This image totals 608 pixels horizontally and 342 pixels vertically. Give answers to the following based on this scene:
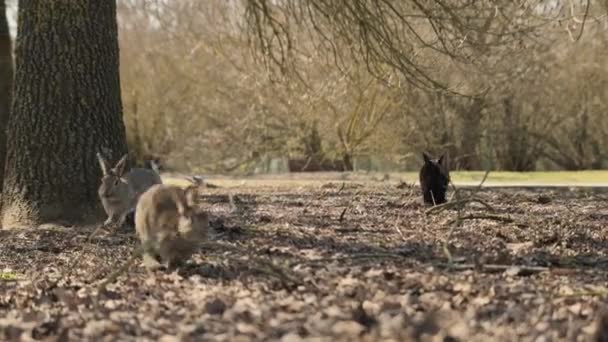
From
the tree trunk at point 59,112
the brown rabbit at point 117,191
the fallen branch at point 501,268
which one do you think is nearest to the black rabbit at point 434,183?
the brown rabbit at point 117,191

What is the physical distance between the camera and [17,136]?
31.4ft

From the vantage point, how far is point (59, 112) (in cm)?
938

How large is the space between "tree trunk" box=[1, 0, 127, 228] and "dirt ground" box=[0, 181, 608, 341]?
0.41 m

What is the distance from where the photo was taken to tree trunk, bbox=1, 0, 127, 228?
9383 millimetres

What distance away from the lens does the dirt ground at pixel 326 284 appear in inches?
178

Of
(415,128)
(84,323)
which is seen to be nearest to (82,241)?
(84,323)

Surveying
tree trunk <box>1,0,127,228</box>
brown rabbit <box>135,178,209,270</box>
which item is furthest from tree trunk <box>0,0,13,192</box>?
brown rabbit <box>135,178,209,270</box>

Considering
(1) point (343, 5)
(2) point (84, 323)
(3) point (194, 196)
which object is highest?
(1) point (343, 5)

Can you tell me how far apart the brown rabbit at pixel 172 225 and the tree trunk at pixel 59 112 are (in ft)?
10.5

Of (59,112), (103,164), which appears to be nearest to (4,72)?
(59,112)

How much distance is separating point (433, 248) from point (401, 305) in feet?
7.30

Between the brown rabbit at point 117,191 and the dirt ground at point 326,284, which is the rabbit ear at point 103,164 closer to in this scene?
the brown rabbit at point 117,191

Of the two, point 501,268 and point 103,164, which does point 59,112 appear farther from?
point 501,268

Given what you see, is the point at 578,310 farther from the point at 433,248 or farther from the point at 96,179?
the point at 96,179
